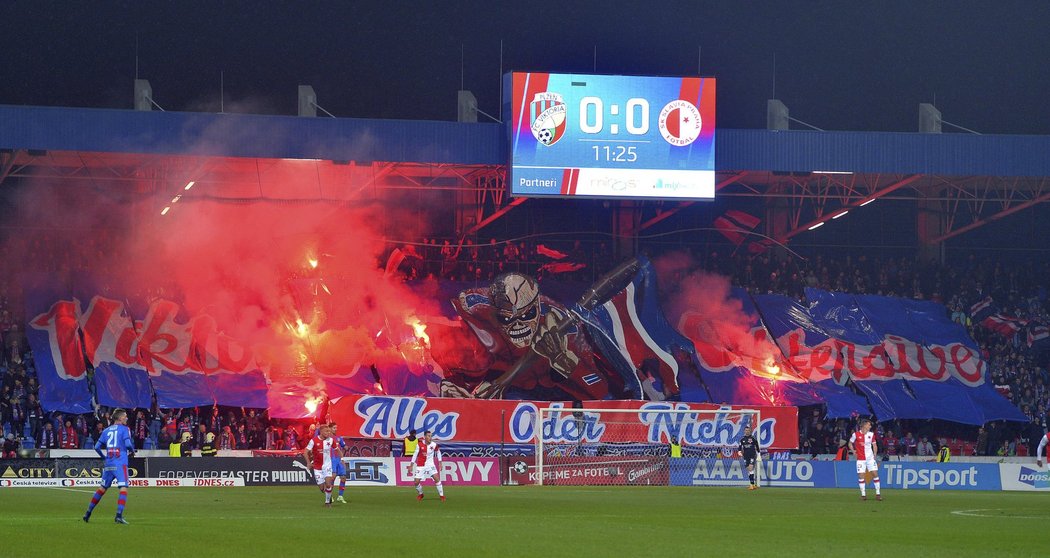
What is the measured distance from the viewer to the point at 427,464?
34.9m

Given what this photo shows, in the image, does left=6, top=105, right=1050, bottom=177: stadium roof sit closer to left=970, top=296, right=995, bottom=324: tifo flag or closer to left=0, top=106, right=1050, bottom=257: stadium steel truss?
left=0, top=106, right=1050, bottom=257: stadium steel truss

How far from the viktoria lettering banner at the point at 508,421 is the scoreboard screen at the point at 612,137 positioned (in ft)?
29.0

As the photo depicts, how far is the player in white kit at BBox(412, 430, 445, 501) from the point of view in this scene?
112 ft

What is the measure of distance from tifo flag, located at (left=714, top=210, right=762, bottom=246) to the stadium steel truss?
9.03 ft

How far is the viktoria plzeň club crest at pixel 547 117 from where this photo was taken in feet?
172

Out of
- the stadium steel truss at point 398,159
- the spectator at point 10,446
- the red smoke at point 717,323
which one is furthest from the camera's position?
the red smoke at point 717,323

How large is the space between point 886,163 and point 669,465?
18.8 meters

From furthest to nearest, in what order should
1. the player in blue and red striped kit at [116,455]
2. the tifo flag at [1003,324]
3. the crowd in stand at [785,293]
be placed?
the tifo flag at [1003,324] → the crowd in stand at [785,293] → the player in blue and red striped kit at [116,455]

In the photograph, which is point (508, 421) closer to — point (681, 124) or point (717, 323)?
point (717, 323)

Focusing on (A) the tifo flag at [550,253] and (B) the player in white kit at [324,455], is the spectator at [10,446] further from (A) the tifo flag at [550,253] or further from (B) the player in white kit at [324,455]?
(A) the tifo flag at [550,253]

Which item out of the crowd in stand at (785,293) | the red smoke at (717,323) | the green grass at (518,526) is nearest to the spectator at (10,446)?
the crowd in stand at (785,293)

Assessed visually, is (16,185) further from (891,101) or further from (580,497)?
(891,101)

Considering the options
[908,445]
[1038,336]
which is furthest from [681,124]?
[1038,336]

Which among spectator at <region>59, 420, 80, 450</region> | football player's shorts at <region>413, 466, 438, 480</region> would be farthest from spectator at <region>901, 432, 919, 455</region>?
spectator at <region>59, 420, 80, 450</region>
